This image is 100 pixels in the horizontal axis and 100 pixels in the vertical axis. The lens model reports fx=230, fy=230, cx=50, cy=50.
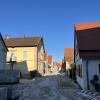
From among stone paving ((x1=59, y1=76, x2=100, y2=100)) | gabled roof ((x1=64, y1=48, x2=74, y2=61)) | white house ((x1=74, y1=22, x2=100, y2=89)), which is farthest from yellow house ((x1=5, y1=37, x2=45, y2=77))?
white house ((x1=74, y1=22, x2=100, y2=89))

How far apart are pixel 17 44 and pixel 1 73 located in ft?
96.3

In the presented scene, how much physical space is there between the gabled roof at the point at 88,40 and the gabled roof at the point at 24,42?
19.7 m

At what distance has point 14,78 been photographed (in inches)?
644

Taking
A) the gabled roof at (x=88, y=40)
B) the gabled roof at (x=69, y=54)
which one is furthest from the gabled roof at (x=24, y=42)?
the gabled roof at (x=88, y=40)

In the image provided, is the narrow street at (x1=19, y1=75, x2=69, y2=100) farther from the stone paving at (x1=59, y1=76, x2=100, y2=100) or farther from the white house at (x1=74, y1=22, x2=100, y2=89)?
the white house at (x1=74, y1=22, x2=100, y2=89)

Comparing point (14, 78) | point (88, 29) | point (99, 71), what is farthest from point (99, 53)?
point (14, 78)

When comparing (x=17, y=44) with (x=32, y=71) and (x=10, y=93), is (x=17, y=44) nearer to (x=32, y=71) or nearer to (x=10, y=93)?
(x=32, y=71)

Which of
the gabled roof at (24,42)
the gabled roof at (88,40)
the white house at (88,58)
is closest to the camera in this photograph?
the white house at (88,58)

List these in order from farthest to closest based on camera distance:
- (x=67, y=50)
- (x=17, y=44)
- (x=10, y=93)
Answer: (x=67, y=50), (x=17, y=44), (x=10, y=93)

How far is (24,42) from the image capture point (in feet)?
150

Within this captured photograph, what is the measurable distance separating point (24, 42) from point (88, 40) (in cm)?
2539

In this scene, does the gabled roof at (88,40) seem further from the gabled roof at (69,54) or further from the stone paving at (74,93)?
the gabled roof at (69,54)

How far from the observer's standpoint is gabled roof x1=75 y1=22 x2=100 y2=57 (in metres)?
20.1

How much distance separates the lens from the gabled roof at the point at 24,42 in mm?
44469
